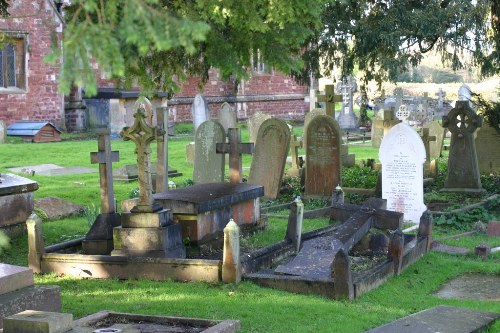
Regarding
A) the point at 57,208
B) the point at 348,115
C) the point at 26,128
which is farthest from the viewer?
the point at 348,115

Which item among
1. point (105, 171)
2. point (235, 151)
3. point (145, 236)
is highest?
point (235, 151)

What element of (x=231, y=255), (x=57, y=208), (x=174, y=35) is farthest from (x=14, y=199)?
(x=174, y=35)

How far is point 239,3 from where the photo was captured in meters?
9.05

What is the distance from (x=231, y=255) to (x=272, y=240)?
2.93 m

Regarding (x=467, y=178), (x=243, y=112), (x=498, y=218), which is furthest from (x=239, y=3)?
(x=243, y=112)

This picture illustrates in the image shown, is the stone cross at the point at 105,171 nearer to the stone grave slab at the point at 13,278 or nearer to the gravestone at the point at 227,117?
the stone grave slab at the point at 13,278

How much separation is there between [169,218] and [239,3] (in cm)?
278

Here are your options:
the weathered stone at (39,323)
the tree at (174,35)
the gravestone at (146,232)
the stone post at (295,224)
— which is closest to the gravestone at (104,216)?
the gravestone at (146,232)

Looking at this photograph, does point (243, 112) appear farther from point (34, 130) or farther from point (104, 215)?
point (104, 215)

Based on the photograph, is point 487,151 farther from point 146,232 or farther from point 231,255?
point 231,255

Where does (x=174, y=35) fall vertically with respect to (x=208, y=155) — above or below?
above

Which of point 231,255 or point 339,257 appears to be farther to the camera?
point 231,255

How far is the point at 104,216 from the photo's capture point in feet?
35.8

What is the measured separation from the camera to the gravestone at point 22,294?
22.9ft
